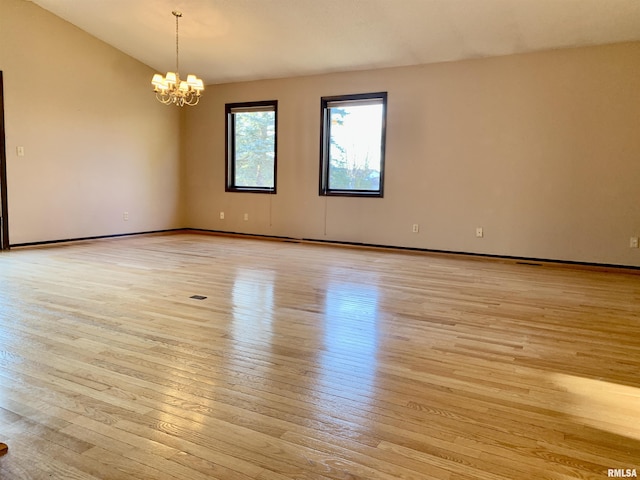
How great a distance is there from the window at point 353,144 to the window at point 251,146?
3.16ft

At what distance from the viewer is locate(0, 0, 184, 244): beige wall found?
6.12 meters

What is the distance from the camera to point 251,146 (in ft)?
26.4

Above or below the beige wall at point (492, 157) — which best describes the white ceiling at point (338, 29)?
above

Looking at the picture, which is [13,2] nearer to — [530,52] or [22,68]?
[22,68]

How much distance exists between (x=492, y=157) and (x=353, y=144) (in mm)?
2064

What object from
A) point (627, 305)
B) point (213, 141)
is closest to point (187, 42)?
point (213, 141)

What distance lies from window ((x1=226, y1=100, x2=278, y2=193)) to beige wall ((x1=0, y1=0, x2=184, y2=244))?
111cm

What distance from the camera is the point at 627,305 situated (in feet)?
12.9

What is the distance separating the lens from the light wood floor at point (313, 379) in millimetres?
1627

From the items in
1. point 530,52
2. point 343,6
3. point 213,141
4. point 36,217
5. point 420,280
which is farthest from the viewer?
point 213,141

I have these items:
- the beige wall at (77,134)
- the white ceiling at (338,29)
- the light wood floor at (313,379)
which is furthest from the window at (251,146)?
the light wood floor at (313,379)

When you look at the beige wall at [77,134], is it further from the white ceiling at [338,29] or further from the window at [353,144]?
the window at [353,144]

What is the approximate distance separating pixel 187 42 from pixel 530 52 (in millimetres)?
4620

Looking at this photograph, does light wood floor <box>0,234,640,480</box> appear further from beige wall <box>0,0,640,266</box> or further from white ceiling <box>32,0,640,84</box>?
white ceiling <box>32,0,640,84</box>
